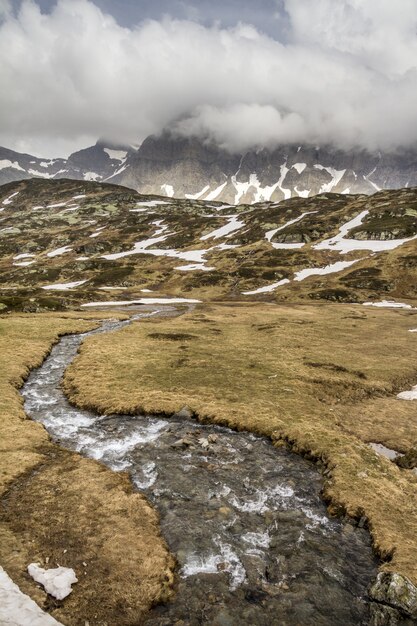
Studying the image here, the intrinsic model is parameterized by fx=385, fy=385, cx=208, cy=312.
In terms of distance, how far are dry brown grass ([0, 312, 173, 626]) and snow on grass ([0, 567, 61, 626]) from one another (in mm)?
511

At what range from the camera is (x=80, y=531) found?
632 inches

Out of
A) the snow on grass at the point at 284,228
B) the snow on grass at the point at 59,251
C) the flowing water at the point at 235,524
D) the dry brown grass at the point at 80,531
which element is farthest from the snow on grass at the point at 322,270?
the snow on grass at the point at 59,251

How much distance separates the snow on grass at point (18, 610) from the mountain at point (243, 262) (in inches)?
2974

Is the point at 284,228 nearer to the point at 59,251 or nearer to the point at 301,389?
the point at 59,251

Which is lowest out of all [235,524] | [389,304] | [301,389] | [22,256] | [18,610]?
[389,304]

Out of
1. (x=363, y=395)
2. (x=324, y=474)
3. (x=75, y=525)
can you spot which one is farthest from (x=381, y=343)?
(x=75, y=525)

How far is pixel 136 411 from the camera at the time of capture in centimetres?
2891

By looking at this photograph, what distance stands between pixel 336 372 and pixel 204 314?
4380cm

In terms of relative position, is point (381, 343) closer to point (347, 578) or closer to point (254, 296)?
point (347, 578)

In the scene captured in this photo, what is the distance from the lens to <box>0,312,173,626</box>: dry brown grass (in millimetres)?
12992

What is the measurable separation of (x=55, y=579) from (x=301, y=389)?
2472 cm

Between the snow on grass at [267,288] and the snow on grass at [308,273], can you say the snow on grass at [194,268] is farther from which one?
the snow on grass at [308,273]

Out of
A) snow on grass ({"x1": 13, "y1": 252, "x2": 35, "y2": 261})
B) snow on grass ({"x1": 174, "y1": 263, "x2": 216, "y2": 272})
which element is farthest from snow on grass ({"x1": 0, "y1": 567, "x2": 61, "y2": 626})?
snow on grass ({"x1": 13, "y1": 252, "x2": 35, "y2": 261})

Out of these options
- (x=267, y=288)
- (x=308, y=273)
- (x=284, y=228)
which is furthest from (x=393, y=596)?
(x=284, y=228)
